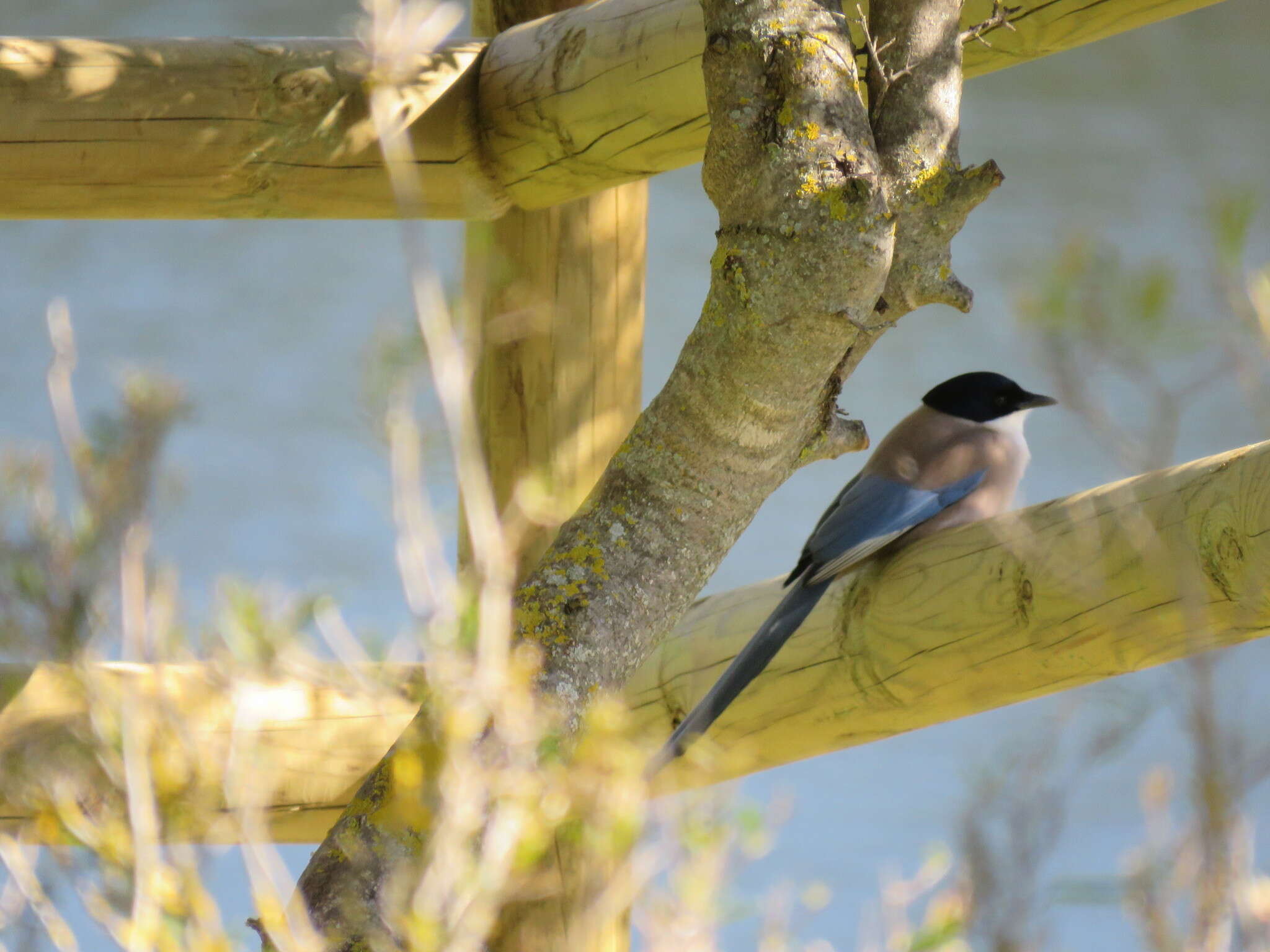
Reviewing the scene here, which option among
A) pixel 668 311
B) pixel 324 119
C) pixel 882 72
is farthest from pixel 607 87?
pixel 668 311

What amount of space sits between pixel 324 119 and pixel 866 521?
80cm

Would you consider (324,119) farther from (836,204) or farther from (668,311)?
(668,311)

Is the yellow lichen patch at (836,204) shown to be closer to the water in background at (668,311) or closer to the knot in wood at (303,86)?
the knot in wood at (303,86)

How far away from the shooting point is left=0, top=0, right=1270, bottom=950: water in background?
4023 mm

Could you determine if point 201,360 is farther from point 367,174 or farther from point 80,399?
point 367,174

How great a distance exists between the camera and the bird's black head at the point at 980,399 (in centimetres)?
170

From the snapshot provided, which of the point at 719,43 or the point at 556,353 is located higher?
the point at 719,43

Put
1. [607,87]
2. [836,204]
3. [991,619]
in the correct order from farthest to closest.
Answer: [607,87] < [991,619] < [836,204]

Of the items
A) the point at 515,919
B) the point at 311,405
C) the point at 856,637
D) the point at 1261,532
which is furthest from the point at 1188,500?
the point at 311,405

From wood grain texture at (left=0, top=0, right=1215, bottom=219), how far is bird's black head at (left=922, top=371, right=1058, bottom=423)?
419mm

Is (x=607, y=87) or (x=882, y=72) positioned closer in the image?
(x=882, y=72)

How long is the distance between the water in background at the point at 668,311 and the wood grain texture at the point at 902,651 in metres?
2.28

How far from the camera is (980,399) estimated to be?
5.62ft

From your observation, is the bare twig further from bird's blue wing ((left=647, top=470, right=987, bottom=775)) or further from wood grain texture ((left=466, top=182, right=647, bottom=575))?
wood grain texture ((left=466, top=182, right=647, bottom=575))
